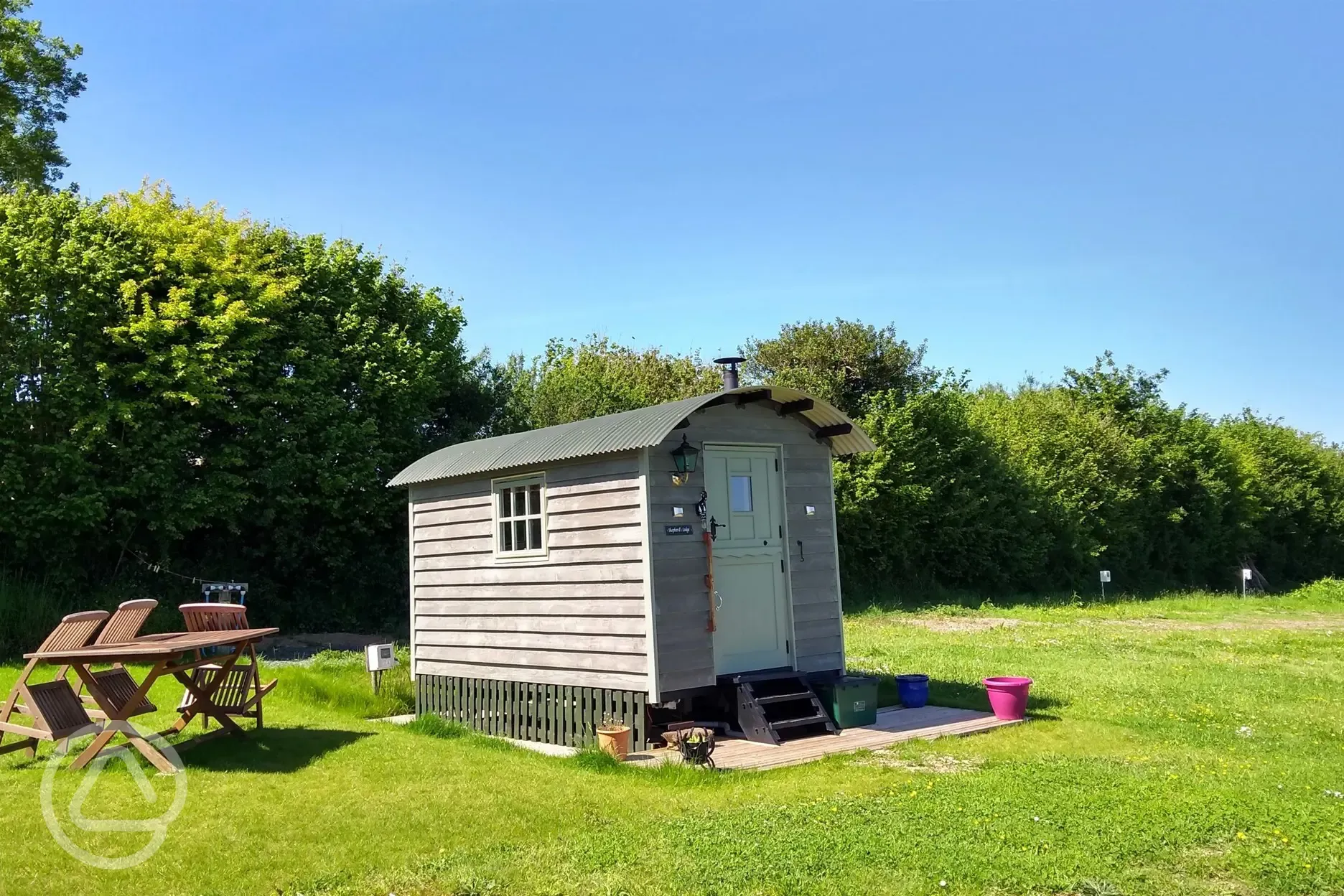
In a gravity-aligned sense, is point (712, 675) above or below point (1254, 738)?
above

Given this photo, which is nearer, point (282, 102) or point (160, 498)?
point (282, 102)

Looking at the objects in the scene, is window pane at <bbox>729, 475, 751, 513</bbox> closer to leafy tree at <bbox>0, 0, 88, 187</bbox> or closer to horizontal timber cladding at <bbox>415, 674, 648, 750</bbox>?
horizontal timber cladding at <bbox>415, 674, 648, 750</bbox>

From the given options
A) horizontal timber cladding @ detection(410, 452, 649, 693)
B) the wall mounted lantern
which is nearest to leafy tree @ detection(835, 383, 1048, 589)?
horizontal timber cladding @ detection(410, 452, 649, 693)

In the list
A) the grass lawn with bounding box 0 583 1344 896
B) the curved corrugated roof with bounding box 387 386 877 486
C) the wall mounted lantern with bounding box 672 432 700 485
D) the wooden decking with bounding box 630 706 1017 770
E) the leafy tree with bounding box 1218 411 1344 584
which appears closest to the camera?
the grass lawn with bounding box 0 583 1344 896

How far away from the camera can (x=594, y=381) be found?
25.8m

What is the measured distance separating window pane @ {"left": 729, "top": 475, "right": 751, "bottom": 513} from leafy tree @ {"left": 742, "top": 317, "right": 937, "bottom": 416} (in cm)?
1651

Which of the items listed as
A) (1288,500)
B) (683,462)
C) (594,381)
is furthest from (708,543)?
(1288,500)

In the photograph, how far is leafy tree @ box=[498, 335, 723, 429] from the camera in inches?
961

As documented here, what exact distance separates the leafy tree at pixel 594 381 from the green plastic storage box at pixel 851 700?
13.1 metres

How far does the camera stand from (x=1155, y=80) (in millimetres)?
11922

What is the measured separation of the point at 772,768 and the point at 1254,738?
14.0 ft

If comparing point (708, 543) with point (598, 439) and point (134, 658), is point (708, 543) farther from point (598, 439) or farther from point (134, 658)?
point (134, 658)

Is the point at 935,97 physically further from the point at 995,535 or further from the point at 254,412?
the point at 995,535

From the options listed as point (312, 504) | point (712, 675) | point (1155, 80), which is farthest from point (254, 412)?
point (1155, 80)
